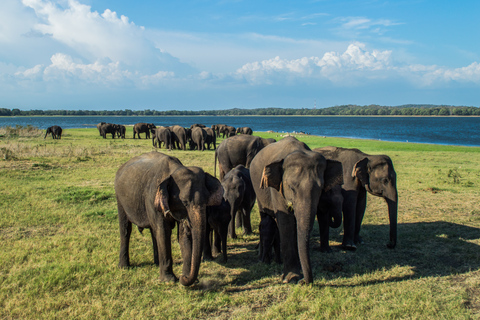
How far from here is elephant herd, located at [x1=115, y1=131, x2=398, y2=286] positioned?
18.2ft

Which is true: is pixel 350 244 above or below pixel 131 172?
below

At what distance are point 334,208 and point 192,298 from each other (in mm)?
3520

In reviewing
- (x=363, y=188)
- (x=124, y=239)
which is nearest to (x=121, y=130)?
(x=124, y=239)

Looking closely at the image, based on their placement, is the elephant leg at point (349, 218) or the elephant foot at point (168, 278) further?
the elephant leg at point (349, 218)

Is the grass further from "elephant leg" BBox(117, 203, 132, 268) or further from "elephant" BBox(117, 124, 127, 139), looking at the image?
"elephant" BBox(117, 124, 127, 139)

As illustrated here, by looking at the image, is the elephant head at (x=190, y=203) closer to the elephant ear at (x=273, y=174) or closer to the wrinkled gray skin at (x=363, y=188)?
the elephant ear at (x=273, y=174)

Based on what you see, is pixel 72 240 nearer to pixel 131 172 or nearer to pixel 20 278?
pixel 20 278

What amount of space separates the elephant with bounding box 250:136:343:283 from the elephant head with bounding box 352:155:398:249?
8.60ft

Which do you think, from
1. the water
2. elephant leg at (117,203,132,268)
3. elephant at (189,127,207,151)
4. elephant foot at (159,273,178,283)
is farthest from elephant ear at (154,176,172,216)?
the water

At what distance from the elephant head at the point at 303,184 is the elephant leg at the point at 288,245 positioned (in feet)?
0.13

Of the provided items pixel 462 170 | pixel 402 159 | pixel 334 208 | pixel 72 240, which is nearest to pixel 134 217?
pixel 72 240

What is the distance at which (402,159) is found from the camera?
80.1ft

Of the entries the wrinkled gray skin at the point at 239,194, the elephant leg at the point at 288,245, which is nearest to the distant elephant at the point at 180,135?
the wrinkled gray skin at the point at 239,194

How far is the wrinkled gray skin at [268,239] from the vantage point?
7.12m
